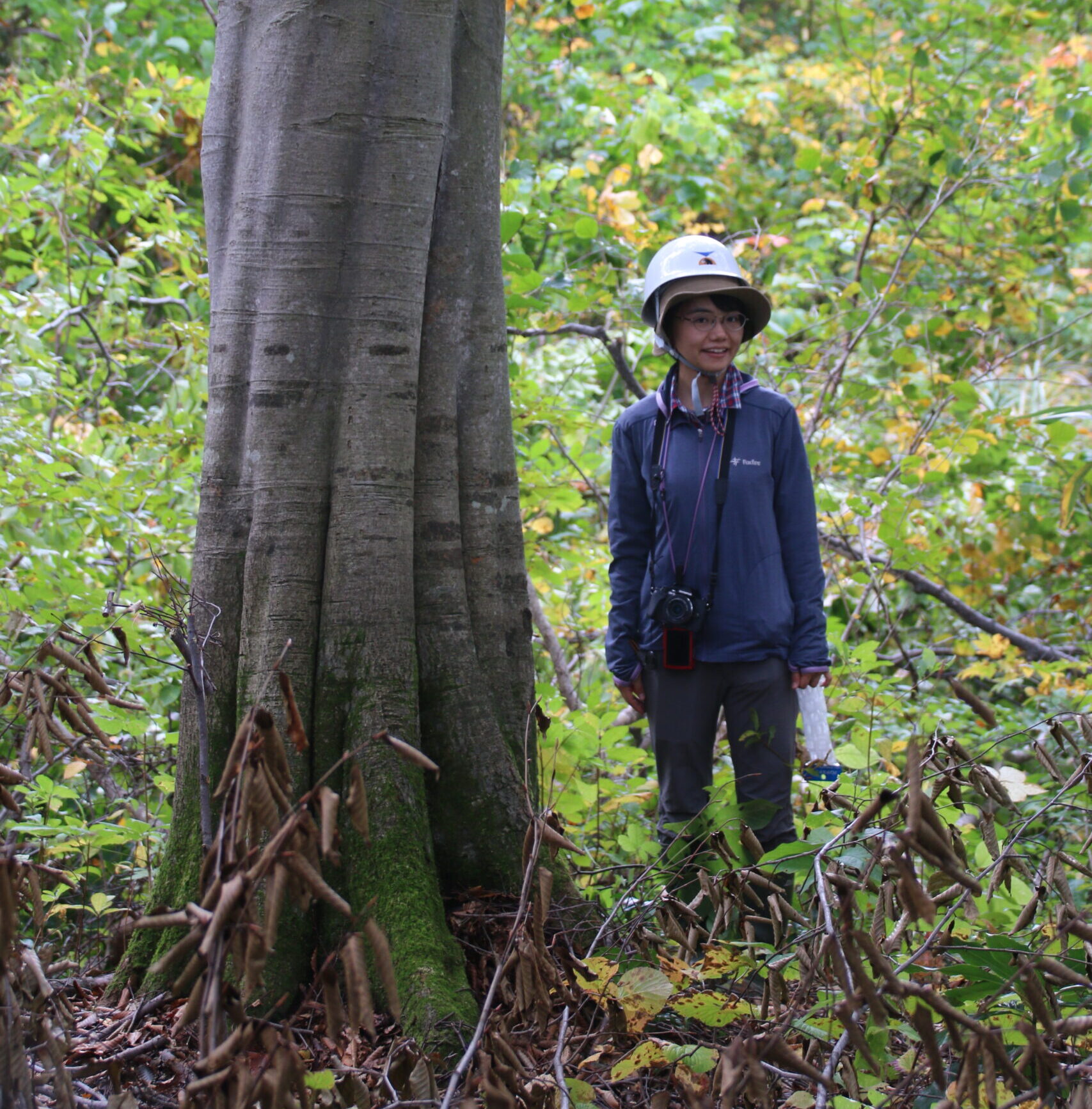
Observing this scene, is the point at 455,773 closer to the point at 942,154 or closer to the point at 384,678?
the point at 384,678

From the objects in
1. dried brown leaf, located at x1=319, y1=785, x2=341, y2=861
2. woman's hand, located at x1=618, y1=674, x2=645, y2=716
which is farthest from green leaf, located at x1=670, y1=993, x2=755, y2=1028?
woman's hand, located at x1=618, y1=674, x2=645, y2=716

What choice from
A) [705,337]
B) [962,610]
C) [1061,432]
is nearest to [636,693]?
[705,337]

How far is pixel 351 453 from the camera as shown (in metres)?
2.34

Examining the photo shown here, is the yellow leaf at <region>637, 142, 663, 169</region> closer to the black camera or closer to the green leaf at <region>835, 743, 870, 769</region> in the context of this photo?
the black camera

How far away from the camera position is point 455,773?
7.99ft

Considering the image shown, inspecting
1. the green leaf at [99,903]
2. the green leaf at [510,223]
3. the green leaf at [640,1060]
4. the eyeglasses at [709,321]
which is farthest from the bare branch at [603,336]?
the green leaf at [640,1060]

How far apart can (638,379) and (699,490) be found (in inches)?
103

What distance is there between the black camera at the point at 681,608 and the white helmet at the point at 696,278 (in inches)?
33.4

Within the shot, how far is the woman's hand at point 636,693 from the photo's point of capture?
3.42m

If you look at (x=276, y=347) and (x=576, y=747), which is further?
(x=576, y=747)

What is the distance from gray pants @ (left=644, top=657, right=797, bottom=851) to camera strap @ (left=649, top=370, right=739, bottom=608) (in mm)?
268

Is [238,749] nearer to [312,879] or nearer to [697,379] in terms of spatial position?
[312,879]

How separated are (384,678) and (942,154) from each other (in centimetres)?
482

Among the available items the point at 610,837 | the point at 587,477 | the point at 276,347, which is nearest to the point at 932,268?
the point at 587,477
